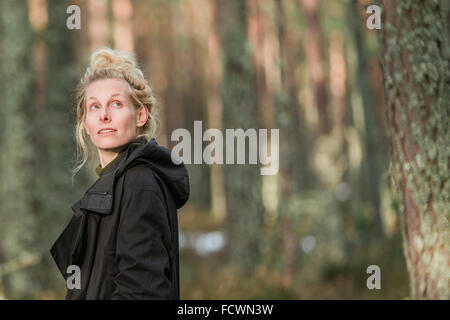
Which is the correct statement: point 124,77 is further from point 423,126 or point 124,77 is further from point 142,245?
point 423,126

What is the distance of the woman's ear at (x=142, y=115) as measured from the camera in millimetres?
2594

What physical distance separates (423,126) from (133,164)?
222 cm

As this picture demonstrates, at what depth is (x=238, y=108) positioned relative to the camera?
355 inches

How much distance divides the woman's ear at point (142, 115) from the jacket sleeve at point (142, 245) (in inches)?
16.2

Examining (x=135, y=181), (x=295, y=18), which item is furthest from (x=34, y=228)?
(x=295, y=18)

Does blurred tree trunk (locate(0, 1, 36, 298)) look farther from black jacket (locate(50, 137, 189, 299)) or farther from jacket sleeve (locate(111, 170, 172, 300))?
jacket sleeve (locate(111, 170, 172, 300))

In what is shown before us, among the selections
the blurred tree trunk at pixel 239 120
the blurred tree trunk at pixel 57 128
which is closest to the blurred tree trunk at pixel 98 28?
the blurred tree trunk at pixel 57 128

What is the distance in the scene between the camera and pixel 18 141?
7773 millimetres

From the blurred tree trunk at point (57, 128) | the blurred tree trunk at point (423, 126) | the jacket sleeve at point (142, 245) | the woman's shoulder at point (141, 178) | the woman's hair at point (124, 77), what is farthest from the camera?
the blurred tree trunk at point (57, 128)

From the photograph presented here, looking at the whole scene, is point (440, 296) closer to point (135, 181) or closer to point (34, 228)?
point (135, 181)

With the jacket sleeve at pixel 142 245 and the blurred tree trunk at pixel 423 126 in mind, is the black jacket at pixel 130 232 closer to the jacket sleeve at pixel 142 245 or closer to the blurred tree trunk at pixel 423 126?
the jacket sleeve at pixel 142 245

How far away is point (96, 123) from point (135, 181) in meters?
0.36

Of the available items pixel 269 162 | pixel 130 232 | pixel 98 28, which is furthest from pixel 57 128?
pixel 130 232

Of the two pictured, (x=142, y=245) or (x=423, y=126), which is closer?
(x=142, y=245)
